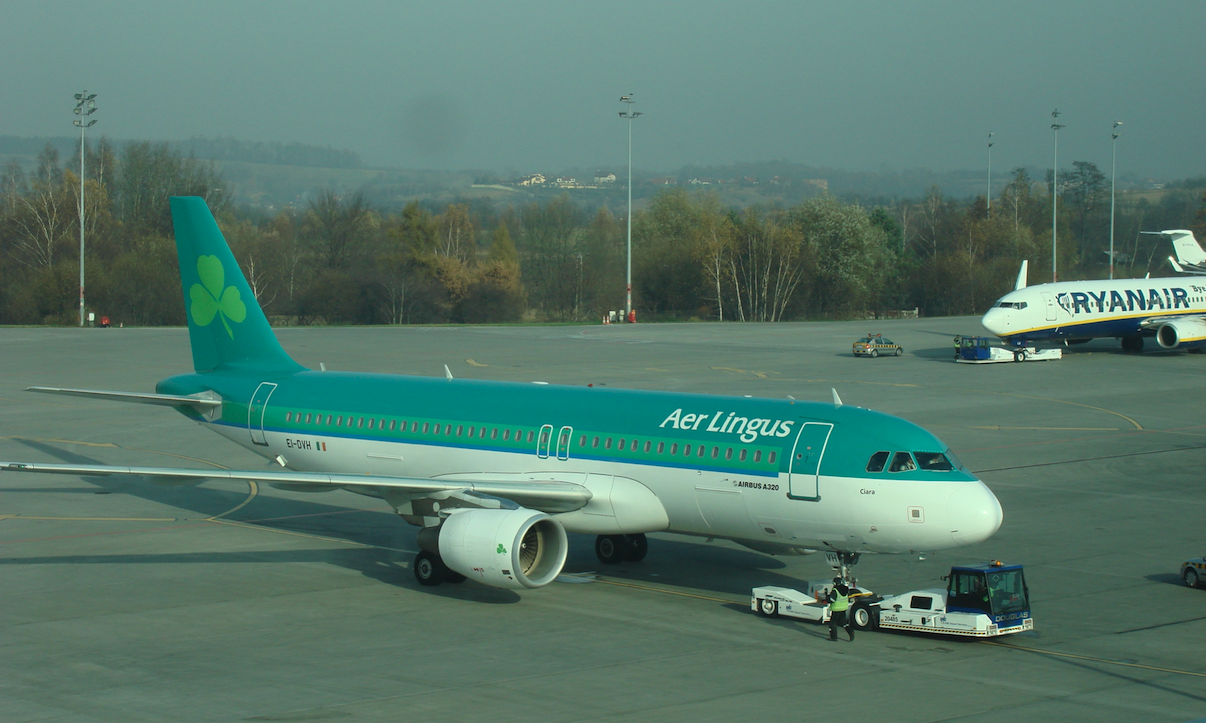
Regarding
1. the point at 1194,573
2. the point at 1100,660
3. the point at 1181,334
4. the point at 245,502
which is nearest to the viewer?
the point at 1100,660

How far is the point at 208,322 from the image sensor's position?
2883cm

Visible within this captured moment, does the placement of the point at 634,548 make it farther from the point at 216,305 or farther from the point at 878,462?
the point at 216,305

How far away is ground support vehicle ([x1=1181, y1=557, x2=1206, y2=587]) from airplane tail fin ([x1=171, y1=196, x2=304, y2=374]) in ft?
69.4

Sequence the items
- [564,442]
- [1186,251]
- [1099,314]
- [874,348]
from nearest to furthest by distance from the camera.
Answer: [564,442] < [1099,314] < [874,348] < [1186,251]

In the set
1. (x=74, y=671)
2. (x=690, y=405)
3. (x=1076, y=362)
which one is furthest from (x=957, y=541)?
(x=1076, y=362)

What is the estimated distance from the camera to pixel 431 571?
22.5 m

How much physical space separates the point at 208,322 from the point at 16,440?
16.6 m

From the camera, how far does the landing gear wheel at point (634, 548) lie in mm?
24688

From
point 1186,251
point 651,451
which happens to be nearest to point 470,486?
point 651,451

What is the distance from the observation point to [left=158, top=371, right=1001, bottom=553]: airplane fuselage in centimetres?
1927

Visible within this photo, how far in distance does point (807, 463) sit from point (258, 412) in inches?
561

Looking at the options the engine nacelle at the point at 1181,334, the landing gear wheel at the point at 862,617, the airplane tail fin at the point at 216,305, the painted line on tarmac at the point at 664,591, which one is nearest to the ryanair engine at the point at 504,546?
the painted line on tarmac at the point at 664,591

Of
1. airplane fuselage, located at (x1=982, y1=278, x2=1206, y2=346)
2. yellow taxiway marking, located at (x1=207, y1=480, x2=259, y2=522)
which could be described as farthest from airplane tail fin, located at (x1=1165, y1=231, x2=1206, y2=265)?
yellow taxiway marking, located at (x1=207, y1=480, x2=259, y2=522)

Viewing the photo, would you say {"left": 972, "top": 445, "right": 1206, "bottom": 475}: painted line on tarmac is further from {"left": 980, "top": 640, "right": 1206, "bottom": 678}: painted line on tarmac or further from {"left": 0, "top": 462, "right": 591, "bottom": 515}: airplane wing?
{"left": 0, "top": 462, "right": 591, "bottom": 515}: airplane wing
